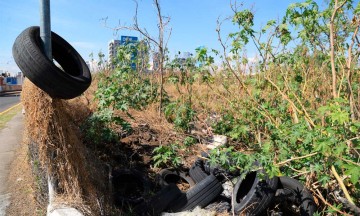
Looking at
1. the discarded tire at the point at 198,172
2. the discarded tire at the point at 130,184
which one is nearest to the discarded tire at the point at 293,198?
the discarded tire at the point at 198,172

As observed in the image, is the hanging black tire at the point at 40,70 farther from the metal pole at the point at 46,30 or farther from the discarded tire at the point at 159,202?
the discarded tire at the point at 159,202

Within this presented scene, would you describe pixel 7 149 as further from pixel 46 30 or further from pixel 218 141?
pixel 46 30

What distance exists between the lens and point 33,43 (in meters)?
3.66

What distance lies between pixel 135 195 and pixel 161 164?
89 cm

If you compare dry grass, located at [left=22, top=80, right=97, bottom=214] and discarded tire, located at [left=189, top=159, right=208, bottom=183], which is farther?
discarded tire, located at [left=189, top=159, right=208, bottom=183]

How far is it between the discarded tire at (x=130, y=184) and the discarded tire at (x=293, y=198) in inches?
71.7

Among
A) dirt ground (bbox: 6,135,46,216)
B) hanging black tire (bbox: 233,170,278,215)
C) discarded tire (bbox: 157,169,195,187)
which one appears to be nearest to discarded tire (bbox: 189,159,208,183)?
discarded tire (bbox: 157,169,195,187)

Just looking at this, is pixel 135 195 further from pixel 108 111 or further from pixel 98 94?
pixel 98 94

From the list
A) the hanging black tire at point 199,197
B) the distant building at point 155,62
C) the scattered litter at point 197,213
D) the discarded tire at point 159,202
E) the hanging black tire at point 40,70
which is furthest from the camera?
the distant building at point 155,62

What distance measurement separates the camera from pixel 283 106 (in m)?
5.85

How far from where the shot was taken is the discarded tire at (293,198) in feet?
14.3

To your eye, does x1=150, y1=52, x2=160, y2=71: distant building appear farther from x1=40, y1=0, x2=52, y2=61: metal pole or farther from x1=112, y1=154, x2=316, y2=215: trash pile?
x1=40, y1=0, x2=52, y2=61: metal pole

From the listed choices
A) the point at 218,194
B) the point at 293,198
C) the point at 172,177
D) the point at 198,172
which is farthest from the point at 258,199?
the point at 172,177

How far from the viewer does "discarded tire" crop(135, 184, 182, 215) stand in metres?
4.55
